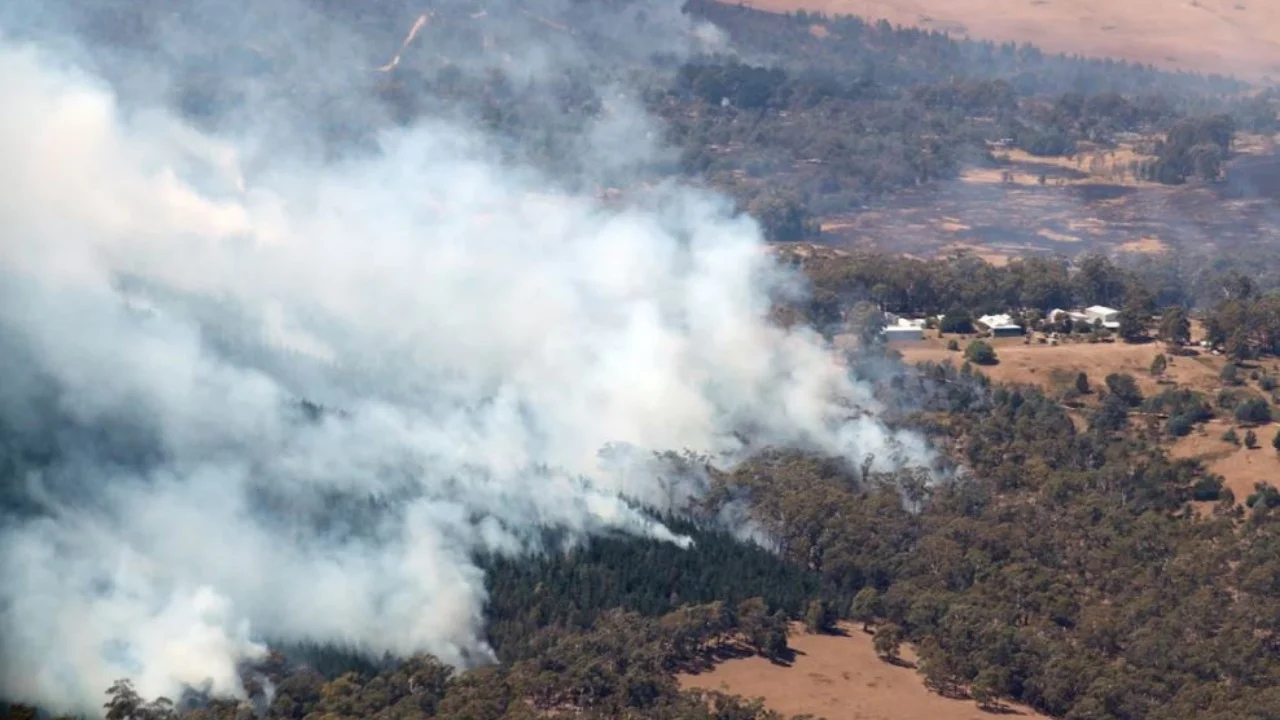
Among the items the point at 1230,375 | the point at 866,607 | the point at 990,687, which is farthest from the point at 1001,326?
the point at 990,687

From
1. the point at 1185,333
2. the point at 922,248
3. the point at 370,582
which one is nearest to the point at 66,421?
the point at 370,582

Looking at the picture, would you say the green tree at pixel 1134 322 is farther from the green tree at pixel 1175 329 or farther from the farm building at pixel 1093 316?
the farm building at pixel 1093 316

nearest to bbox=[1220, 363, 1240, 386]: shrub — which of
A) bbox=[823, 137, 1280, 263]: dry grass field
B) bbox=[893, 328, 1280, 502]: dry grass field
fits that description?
bbox=[893, 328, 1280, 502]: dry grass field

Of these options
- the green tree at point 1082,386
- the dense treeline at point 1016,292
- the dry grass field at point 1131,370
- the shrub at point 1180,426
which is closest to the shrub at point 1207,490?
the dry grass field at point 1131,370

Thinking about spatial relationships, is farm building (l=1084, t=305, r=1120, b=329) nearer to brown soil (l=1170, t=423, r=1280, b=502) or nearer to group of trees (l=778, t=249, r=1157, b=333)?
group of trees (l=778, t=249, r=1157, b=333)

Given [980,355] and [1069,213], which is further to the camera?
[1069,213]

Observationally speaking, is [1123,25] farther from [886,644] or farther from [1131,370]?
[886,644]
